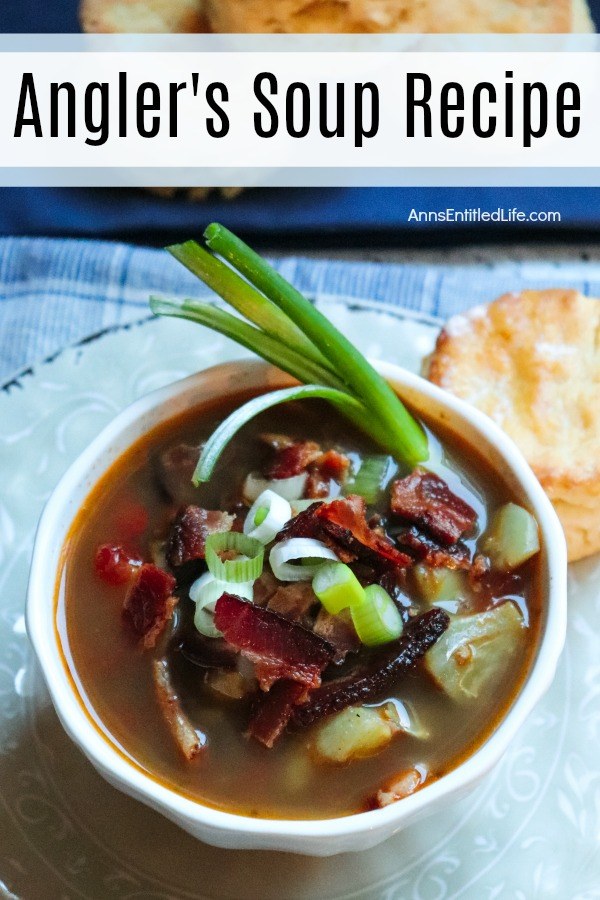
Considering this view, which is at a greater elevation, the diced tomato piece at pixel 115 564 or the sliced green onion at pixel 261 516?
the sliced green onion at pixel 261 516

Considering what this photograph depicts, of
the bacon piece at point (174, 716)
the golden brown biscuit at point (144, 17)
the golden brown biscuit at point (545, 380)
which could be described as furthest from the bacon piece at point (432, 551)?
the golden brown biscuit at point (144, 17)

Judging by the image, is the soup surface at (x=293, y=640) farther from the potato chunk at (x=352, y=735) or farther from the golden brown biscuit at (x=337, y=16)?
the golden brown biscuit at (x=337, y=16)

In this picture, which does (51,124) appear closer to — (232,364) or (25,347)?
(25,347)

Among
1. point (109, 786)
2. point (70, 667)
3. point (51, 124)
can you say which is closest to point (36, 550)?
point (70, 667)

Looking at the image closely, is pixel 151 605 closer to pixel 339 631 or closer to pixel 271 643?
pixel 271 643

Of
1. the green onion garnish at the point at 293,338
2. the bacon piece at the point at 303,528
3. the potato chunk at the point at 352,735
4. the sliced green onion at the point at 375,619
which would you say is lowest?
the potato chunk at the point at 352,735

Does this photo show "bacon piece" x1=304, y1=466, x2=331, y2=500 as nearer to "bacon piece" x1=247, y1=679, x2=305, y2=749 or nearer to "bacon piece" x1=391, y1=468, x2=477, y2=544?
"bacon piece" x1=391, y1=468, x2=477, y2=544

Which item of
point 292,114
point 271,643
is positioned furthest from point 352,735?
point 292,114
